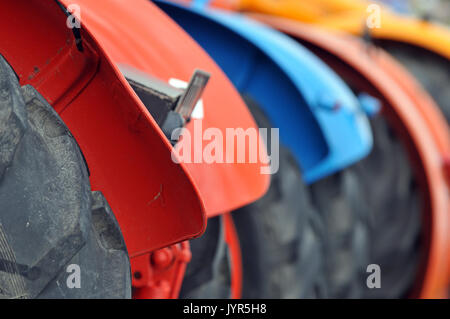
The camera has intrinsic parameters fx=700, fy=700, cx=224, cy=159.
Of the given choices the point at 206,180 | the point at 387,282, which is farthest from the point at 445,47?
the point at 206,180

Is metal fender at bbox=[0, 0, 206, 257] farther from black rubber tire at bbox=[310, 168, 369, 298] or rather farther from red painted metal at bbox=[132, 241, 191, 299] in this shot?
black rubber tire at bbox=[310, 168, 369, 298]

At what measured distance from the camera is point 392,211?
223 cm

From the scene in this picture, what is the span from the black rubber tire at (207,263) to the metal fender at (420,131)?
119cm

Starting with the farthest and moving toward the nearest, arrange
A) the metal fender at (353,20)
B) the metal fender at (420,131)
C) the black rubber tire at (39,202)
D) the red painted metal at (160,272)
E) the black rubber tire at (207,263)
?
Result: the metal fender at (353,20) < the metal fender at (420,131) < the black rubber tire at (207,263) < the red painted metal at (160,272) < the black rubber tire at (39,202)

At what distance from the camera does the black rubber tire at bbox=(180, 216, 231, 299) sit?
1079 millimetres

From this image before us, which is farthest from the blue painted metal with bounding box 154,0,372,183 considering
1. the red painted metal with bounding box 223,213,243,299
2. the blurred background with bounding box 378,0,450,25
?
the blurred background with bounding box 378,0,450,25

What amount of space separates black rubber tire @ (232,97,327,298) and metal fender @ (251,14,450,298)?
2.47 feet

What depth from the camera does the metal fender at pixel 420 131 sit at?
2.13 meters

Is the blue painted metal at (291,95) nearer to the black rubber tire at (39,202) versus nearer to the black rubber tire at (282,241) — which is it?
the black rubber tire at (282,241)

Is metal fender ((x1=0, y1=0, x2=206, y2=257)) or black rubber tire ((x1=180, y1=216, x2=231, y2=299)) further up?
metal fender ((x1=0, y1=0, x2=206, y2=257))

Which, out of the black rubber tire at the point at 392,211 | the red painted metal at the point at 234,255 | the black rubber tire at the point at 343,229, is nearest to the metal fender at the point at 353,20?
the black rubber tire at the point at 392,211

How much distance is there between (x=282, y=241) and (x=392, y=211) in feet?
3.14

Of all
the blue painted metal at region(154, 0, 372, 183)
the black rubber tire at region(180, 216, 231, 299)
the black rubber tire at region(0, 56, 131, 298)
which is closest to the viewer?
the black rubber tire at region(0, 56, 131, 298)
